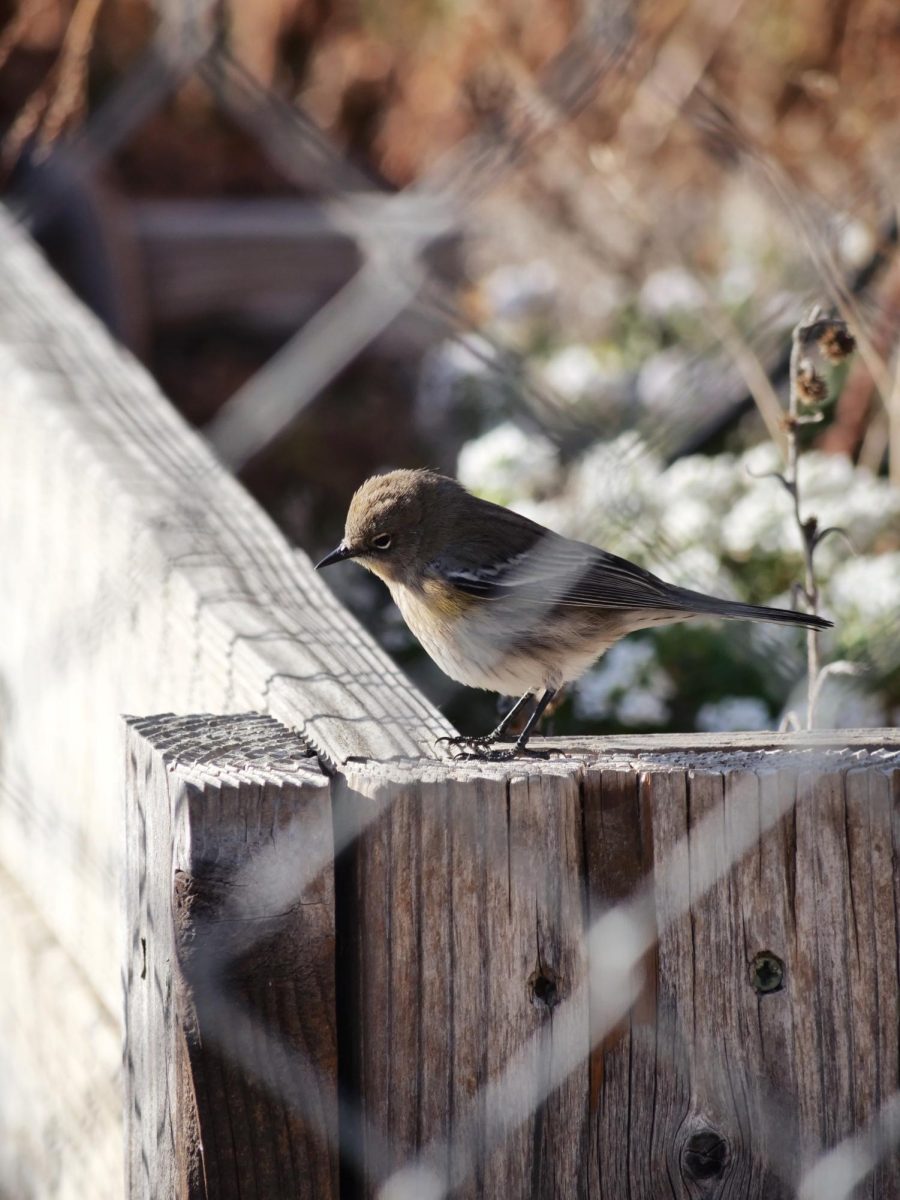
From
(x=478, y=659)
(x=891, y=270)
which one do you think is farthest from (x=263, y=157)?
(x=478, y=659)

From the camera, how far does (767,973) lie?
1378 millimetres

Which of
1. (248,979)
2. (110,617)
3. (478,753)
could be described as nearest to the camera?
(248,979)

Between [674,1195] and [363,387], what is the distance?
13.8ft

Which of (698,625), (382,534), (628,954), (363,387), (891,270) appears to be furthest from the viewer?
(363,387)

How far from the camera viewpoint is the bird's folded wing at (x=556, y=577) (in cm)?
250

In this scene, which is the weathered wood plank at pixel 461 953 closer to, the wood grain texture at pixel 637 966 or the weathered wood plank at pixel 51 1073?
the wood grain texture at pixel 637 966

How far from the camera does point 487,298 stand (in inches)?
211

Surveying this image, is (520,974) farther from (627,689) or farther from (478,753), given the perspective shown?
(627,689)

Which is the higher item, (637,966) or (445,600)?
(445,600)

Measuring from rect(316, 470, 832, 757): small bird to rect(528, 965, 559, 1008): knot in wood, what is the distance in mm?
1037

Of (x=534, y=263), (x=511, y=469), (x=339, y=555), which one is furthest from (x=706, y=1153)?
(x=534, y=263)

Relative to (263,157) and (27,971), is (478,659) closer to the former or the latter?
(27,971)

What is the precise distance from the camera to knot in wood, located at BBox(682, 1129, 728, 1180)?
4.49 feet

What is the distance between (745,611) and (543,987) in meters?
1.17
